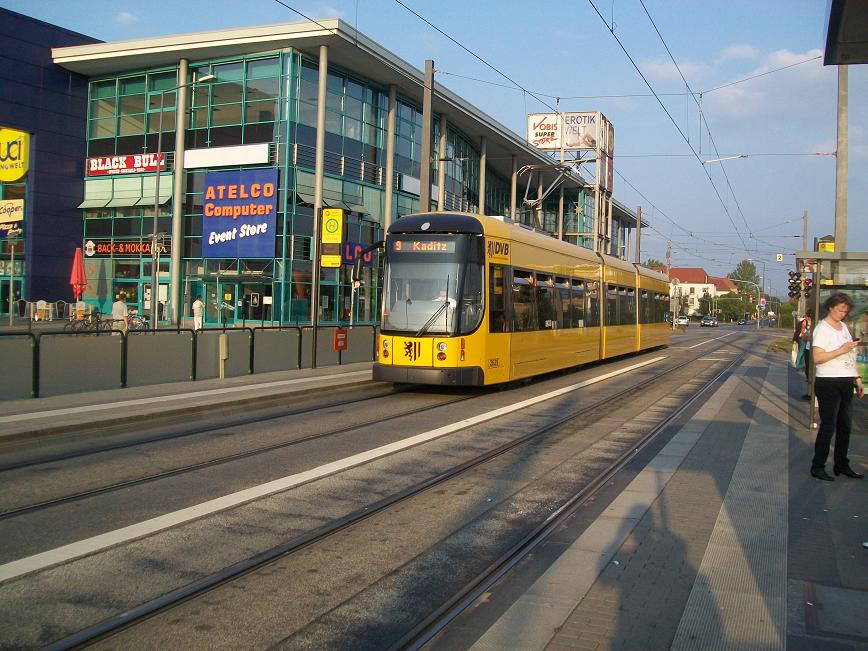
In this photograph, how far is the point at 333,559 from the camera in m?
5.37

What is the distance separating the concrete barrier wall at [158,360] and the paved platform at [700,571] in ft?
37.0

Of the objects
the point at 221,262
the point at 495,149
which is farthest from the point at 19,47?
the point at 495,149

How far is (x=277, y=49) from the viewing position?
32.1m

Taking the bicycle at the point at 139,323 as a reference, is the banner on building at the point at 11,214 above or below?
above

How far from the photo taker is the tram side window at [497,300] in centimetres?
1427

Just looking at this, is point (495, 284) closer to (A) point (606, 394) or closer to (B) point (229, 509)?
(A) point (606, 394)

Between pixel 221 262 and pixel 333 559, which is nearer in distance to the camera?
pixel 333 559

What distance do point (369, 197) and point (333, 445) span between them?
88.8 ft

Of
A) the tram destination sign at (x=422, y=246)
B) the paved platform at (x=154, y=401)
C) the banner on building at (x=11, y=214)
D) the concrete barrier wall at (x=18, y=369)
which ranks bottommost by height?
the paved platform at (x=154, y=401)

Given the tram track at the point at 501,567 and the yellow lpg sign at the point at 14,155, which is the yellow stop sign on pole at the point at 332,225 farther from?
the tram track at the point at 501,567

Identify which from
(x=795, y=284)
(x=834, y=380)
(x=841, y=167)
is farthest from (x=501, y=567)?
(x=795, y=284)

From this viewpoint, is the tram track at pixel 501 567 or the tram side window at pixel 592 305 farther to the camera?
the tram side window at pixel 592 305

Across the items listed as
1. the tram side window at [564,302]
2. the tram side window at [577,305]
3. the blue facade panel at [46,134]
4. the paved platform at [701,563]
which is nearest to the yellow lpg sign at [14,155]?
the paved platform at [701,563]

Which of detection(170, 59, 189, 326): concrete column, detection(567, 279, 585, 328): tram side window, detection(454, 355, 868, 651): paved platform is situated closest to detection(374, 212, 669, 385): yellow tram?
detection(567, 279, 585, 328): tram side window
